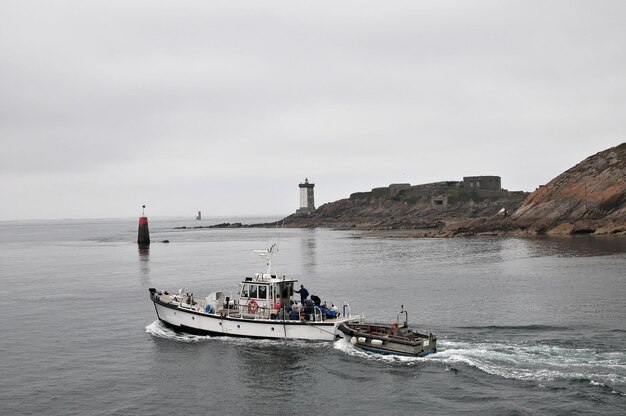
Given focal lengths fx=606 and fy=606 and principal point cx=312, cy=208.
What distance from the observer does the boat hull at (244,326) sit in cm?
3266

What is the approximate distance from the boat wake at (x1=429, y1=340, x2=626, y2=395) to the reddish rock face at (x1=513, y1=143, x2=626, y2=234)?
76.7 meters

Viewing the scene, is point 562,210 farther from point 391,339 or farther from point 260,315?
point 391,339

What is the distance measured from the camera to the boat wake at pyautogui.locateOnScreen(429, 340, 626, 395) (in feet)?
82.3

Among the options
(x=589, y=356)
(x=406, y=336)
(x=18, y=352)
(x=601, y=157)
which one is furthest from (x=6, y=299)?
(x=601, y=157)

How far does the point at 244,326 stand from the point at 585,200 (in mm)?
89212

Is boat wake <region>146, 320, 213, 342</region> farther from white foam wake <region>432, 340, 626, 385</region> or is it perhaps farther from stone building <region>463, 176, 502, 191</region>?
stone building <region>463, 176, 502, 191</region>

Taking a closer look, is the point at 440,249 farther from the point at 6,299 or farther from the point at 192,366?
the point at 192,366

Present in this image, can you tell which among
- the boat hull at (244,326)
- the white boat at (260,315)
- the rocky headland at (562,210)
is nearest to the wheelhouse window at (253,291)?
the white boat at (260,315)

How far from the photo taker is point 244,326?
111ft

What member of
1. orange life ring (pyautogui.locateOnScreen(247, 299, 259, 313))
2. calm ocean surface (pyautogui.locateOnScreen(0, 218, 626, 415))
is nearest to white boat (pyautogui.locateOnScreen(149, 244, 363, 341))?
orange life ring (pyautogui.locateOnScreen(247, 299, 259, 313))

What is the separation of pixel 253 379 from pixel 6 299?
109ft

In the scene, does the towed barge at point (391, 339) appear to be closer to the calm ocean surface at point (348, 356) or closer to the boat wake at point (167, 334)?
the calm ocean surface at point (348, 356)

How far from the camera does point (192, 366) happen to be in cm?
3000

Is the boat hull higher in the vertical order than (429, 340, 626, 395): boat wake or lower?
higher
